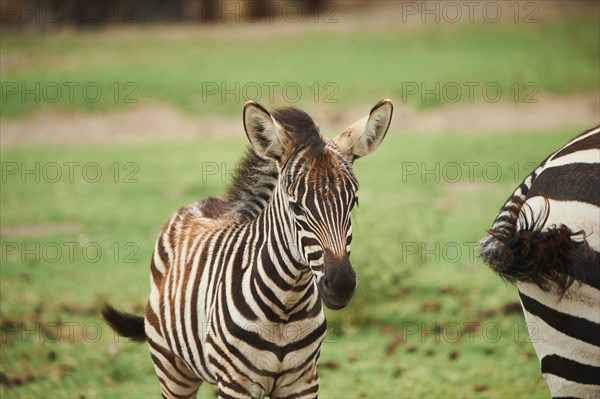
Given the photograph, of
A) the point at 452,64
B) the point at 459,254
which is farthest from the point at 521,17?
the point at 459,254

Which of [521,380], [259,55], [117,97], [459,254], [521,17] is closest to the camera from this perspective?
[521,380]

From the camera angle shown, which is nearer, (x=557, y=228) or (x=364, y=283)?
(x=557, y=228)

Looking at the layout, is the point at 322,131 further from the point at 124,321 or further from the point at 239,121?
the point at 124,321

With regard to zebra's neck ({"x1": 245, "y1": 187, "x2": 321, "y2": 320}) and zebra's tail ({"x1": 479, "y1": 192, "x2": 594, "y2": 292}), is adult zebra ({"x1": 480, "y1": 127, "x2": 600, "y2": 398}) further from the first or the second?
zebra's neck ({"x1": 245, "y1": 187, "x2": 321, "y2": 320})

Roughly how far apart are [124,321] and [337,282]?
251cm

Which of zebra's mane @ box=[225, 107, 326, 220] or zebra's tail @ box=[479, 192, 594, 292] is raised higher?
zebra's mane @ box=[225, 107, 326, 220]

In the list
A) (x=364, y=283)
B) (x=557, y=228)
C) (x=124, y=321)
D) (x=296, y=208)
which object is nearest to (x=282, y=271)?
(x=296, y=208)

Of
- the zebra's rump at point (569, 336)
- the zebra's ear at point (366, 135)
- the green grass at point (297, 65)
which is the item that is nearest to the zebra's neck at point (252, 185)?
the zebra's ear at point (366, 135)

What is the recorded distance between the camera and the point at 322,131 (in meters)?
16.8

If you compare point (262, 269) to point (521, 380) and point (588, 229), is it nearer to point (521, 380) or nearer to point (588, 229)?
point (588, 229)

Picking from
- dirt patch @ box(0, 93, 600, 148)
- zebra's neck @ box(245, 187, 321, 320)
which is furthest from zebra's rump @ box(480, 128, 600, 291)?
dirt patch @ box(0, 93, 600, 148)

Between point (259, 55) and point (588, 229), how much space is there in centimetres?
2417

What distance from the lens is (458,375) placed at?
24.8ft

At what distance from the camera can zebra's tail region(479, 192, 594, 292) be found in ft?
12.1
